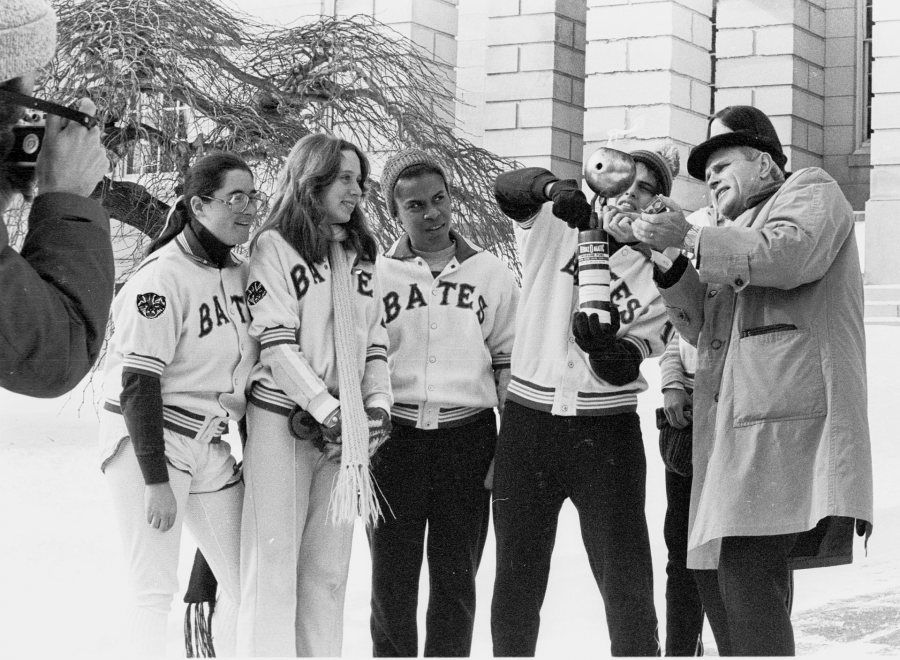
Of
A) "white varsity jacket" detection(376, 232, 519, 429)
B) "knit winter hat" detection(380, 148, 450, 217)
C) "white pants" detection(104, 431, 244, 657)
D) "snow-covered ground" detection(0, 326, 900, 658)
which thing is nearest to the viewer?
"white pants" detection(104, 431, 244, 657)

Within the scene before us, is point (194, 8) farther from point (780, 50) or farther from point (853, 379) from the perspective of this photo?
point (780, 50)

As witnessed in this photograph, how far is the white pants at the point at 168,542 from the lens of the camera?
3268 mm

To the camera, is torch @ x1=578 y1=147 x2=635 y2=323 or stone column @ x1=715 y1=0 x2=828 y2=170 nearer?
torch @ x1=578 y1=147 x2=635 y2=323

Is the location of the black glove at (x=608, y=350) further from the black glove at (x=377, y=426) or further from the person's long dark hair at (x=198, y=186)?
the person's long dark hair at (x=198, y=186)

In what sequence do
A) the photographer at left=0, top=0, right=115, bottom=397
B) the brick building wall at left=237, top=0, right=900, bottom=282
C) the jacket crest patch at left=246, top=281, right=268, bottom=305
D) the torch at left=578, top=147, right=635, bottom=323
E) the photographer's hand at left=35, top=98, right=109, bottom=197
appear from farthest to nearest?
the brick building wall at left=237, top=0, right=900, bottom=282, the jacket crest patch at left=246, top=281, right=268, bottom=305, the torch at left=578, top=147, right=635, bottom=323, the photographer's hand at left=35, top=98, right=109, bottom=197, the photographer at left=0, top=0, right=115, bottom=397

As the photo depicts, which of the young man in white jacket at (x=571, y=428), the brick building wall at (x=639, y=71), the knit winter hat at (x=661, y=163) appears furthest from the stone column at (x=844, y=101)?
the young man in white jacket at (x=571, y=428)

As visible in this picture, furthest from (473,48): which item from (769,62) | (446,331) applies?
(446,331)

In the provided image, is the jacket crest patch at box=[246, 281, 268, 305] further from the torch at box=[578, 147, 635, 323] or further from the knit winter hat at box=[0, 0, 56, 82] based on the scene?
the knit winter hat at box=[0, 0, 56, 82]

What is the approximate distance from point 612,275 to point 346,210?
789 mm

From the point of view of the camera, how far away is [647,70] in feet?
38.1

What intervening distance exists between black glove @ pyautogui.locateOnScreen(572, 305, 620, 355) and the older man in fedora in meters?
0.21

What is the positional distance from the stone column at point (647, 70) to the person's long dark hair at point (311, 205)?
7.71 meters

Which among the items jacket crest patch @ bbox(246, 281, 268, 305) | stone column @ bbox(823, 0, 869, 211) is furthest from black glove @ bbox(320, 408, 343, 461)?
stone column @ bbox(823, 0, 869, 211)

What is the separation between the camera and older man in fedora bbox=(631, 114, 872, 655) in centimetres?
290
